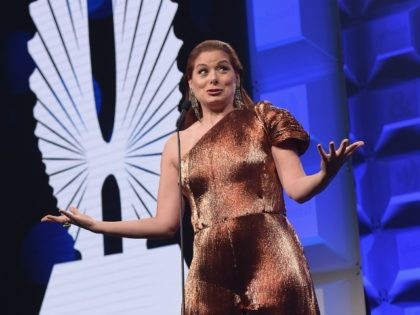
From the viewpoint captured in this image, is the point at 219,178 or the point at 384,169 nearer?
the point at 219,178

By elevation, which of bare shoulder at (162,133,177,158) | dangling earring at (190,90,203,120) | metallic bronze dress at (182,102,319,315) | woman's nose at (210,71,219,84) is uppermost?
woman's nose at (210,71,219,84)

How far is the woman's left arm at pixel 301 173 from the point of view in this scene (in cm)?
189

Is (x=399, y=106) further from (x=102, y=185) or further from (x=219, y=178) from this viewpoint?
(x=102, y=185)

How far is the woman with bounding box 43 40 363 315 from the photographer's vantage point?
77.1 inches

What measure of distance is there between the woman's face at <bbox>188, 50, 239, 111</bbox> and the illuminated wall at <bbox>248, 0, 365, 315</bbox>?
0.90 m

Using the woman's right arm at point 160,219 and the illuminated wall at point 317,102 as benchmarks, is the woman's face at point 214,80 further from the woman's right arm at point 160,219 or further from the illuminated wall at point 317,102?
the illuminated wall at point 317,102

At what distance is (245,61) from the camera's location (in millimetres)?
3207

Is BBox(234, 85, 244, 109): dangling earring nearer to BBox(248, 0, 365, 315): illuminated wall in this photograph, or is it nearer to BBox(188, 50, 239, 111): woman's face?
BBox(188, 50, 239, 111): woman's face

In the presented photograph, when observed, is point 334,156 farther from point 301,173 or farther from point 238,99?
point 238,99

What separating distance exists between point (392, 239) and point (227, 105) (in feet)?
3.04

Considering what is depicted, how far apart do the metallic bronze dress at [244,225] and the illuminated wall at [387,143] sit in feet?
2.71

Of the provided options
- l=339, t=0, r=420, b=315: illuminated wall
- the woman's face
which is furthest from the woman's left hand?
l=339, t=0, r=420, b=315: illuminated wall

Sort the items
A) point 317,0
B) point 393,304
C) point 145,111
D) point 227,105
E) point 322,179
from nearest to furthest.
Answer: point 322,179, point 227,105, point 393,304, point 317,0, point 145,111

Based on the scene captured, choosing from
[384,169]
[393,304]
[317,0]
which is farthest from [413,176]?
[317,0]
